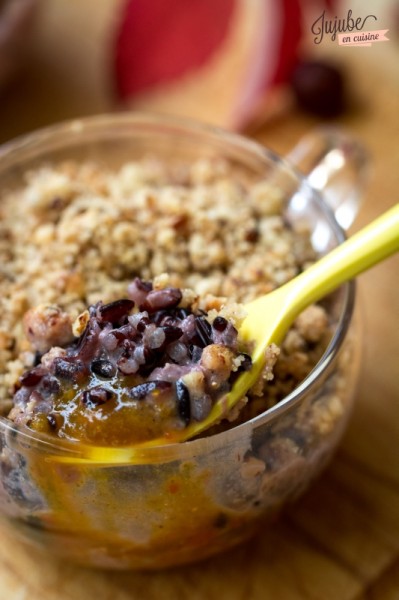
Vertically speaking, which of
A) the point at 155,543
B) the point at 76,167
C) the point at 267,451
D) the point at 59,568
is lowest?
the point at 59,568

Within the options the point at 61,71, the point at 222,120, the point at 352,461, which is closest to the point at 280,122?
the point at 222,120

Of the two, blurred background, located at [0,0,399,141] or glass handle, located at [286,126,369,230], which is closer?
glass handle, located at [286,126,369,230]

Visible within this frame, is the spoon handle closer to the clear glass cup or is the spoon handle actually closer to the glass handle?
the clear glass cup

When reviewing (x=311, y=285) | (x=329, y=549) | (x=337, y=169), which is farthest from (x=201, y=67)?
(x=329, y=549)

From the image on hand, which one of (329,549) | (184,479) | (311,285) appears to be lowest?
(329,549)

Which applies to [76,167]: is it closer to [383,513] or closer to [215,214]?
[215,214]

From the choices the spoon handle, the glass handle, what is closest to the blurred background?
the glass handle

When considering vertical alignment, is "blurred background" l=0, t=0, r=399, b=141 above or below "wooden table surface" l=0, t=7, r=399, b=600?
above

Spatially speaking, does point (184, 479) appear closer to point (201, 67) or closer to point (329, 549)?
point (329, 549)
